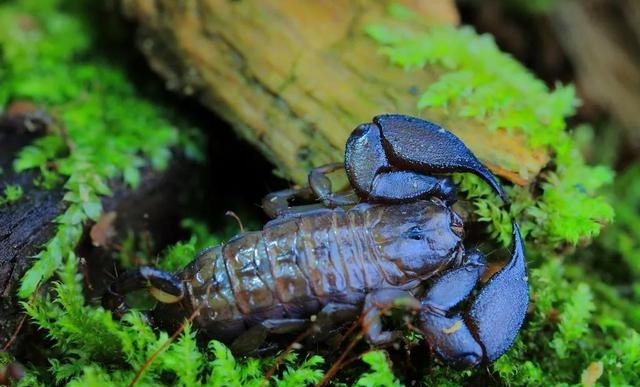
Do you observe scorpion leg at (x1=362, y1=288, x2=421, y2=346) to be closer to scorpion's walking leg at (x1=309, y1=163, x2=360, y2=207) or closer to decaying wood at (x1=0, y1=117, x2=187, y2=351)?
scorpion's walking leg at (x1=309, y1=163, x2=360, y2=207)

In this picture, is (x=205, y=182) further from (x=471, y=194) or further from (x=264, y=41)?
(x=471, y=194)

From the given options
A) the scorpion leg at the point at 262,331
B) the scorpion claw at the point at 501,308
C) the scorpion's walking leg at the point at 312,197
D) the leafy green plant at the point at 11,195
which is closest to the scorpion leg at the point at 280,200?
the scorpion's walking leg at the point at 312,197

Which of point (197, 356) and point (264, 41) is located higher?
point (264, 41)

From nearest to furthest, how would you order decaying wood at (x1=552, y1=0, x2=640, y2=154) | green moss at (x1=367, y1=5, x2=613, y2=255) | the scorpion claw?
1. the scorpion claw
2. green moss at (x1=367, y1=5, x2=613, y2=255)
3. decaying wood at (x1=552, y1=0, x2=640, y2=154)

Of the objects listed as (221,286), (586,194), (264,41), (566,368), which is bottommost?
(566,368)

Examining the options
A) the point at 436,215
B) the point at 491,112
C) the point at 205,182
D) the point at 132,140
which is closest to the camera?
the point at 436,215

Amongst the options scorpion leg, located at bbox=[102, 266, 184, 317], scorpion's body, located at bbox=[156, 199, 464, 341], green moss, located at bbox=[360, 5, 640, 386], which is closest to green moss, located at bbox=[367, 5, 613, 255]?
green moss, located at bbox=[360, 5, 640, 386]

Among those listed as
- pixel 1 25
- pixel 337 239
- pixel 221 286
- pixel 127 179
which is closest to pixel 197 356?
pixel 221 286

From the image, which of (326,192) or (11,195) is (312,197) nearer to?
(326,192)
